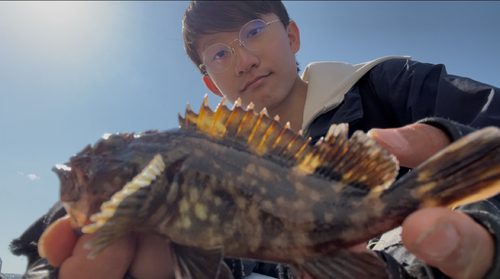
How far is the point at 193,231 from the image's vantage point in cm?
155

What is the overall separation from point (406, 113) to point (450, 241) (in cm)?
222

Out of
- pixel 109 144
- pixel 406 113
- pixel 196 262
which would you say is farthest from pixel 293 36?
pixel 196 262

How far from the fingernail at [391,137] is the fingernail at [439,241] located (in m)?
0.51

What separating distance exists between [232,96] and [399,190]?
3.07m

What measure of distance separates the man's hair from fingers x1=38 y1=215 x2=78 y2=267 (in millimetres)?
2843

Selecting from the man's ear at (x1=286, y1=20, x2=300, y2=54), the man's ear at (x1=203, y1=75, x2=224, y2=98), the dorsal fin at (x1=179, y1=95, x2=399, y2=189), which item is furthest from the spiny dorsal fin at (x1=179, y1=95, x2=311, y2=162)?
the man's ear at (x1=203, y1=75, x2=224, y2=98)

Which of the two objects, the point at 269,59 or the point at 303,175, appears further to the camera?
the point at 269,59

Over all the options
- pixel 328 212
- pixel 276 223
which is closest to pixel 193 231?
pixel 276 223

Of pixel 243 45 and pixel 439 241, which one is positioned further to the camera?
pixel 243 45

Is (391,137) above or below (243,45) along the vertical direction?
below

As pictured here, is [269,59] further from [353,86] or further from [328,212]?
[328,212]

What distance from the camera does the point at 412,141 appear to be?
1608 mm

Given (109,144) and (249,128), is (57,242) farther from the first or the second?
(249,128)

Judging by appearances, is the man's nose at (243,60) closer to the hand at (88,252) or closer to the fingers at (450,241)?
the hand at (88,252)
